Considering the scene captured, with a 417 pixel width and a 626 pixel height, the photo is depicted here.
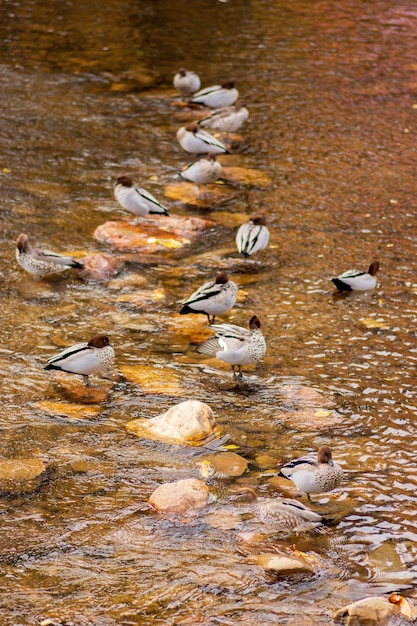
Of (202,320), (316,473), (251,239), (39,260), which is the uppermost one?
(316,473)

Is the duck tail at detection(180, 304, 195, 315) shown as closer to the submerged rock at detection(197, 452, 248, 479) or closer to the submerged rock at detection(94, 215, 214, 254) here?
the submerged rock at detection(197, 452, 248, 479)

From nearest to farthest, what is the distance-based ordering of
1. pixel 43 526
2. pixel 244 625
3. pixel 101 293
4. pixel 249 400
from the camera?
pixel 244 625 < pixel 43 526 < pixel 249 400 < pixel 101 293

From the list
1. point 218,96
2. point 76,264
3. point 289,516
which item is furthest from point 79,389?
point 218,96

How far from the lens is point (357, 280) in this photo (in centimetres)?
1015

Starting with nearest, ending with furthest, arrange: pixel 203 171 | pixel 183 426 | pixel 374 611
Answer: pixel 374 611 → pixel 183 426 → pixel 203 171

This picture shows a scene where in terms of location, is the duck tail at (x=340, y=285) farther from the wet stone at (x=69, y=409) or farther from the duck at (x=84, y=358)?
the wet stone at (x=69, y=409)

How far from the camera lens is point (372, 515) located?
666 centimetres

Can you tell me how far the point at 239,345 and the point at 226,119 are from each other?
289 inches

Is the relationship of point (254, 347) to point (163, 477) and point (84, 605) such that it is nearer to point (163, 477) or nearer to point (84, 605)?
point (163, 477)

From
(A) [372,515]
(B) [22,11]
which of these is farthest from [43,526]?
(B) [22,11]

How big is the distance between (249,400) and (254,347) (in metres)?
0.47

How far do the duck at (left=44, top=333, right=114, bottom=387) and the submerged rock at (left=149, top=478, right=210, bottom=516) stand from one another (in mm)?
1726

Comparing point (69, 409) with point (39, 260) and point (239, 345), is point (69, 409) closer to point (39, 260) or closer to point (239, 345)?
point (239, 345)

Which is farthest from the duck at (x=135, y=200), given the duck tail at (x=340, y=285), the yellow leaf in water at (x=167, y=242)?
the duck tail at (x=340, y=285)
